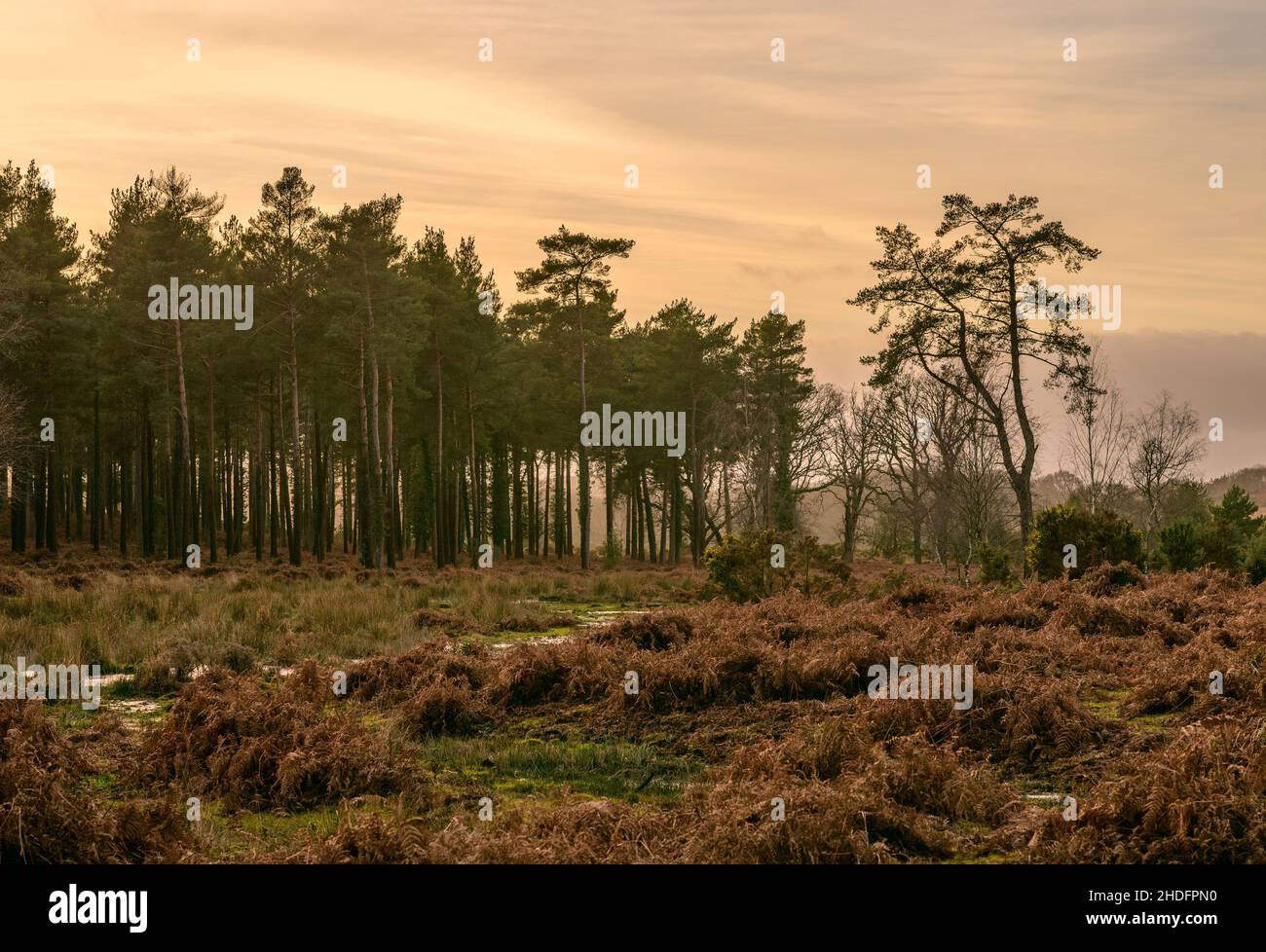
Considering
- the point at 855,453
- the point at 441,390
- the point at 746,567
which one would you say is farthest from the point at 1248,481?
the point at 746,567

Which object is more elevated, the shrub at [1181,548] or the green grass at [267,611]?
the shrub at [1181,548]

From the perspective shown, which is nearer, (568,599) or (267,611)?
(267,611)

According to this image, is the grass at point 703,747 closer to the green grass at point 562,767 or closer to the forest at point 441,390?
the green grass at point 562,767

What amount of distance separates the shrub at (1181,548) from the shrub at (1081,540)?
74.3 inches

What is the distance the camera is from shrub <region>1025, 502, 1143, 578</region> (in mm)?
24672

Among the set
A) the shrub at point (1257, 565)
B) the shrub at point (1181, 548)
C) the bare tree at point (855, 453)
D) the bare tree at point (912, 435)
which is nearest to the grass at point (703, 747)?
the shrub at point (1257, 565)

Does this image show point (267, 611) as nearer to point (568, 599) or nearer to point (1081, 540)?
point (568, 599)

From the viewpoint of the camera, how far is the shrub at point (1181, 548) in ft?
86.5

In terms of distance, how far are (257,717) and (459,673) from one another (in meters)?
3.59

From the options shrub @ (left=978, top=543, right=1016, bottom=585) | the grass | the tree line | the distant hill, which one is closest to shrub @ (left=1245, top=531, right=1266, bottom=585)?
shrub @ (left=978, top=543, right=1016, bottom=585)

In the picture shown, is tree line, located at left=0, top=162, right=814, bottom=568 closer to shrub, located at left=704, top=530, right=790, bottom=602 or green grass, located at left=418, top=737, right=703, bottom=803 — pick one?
shrub, located at left=704, top=530, right=790, bottom=602

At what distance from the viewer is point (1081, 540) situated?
2477cm

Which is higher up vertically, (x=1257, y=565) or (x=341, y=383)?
(x=341, y=383)

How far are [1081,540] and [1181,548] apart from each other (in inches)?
143
